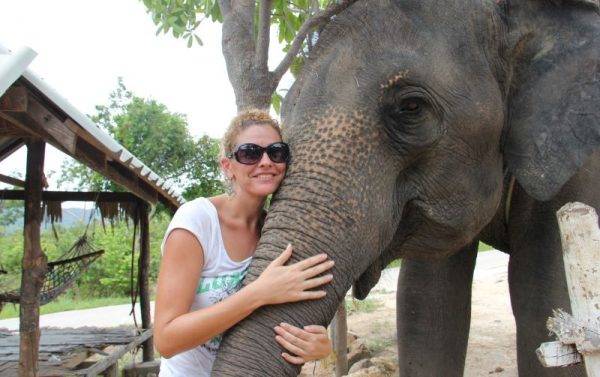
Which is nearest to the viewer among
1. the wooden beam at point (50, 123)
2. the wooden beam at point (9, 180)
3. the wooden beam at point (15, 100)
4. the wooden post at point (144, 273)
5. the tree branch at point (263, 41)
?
the tree branch at point (263, 41)

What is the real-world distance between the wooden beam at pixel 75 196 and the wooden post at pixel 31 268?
224cm

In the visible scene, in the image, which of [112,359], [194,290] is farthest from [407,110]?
[112,359]

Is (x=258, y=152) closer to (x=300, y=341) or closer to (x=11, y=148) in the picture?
(x=300, y=341)

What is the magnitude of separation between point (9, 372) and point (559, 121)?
5.63 m

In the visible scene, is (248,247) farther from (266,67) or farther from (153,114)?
(153,114)

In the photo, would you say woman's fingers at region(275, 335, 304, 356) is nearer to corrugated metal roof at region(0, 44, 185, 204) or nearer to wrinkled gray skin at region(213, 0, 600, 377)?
wrinkled gray skin at region(213, 0, 600, 377)

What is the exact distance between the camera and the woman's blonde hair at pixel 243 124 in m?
2.21

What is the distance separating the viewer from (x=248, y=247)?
2.26 metres

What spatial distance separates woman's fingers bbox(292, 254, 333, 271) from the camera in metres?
1.92

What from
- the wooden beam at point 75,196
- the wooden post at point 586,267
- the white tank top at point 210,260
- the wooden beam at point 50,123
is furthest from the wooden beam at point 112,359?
the wooden post at point 586,267

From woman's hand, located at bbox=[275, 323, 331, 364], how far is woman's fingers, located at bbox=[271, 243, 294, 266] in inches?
6.7

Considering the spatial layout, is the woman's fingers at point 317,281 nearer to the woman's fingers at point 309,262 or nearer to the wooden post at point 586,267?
the woman's fingers at point 309,262

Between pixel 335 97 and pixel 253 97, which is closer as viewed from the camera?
pixel 335 97

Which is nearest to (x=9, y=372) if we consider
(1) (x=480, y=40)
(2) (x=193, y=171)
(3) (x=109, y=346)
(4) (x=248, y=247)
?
(3) (x=109, y=346)
